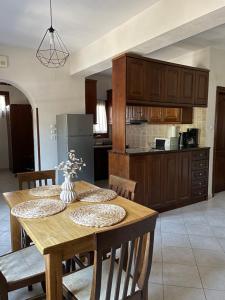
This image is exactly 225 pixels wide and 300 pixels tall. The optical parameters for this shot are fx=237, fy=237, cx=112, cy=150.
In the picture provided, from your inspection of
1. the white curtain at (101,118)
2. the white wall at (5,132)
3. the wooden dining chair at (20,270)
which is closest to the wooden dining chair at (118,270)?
the wooden dining chair at (20,270)

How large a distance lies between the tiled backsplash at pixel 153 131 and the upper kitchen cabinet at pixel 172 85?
28.0 inches

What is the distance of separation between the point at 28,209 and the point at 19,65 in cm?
354

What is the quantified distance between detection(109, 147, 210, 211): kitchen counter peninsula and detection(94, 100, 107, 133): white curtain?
2920mm

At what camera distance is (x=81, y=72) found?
187 inches

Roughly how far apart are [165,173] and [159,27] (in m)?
2.14

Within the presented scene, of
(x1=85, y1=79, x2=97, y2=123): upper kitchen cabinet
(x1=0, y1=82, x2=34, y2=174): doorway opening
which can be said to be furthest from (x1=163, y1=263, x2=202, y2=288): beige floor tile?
(x1=0, y1=82, x2=34, y2=174): doorway opening

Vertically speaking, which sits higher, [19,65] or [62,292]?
[19,65]

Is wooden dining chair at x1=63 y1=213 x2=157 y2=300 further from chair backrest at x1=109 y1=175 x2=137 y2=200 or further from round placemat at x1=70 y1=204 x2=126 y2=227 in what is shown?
chair backrest at x1=109 y1=175 x2=137 y2=200

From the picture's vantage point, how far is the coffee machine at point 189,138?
14.3 feet

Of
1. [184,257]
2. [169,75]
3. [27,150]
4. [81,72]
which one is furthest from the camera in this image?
[27,150]

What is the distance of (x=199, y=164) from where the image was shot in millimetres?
4328

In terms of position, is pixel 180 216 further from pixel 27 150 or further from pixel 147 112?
pixel 27 150

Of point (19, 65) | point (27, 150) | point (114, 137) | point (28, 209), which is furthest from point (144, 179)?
point (27, 150)

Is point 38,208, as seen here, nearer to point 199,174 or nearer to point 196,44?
point 199,174
